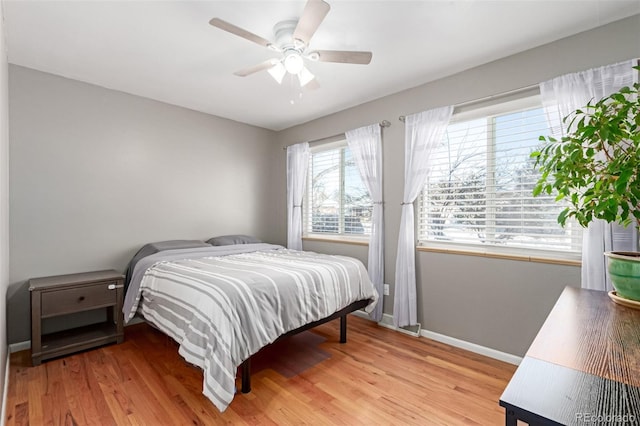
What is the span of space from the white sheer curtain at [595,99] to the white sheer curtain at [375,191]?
1.57m

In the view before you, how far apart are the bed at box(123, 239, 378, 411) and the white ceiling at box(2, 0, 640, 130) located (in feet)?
5.85

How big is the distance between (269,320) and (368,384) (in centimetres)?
88

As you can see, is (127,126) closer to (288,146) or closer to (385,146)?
(288,146)

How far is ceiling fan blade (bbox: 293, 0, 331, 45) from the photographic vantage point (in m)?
1.60

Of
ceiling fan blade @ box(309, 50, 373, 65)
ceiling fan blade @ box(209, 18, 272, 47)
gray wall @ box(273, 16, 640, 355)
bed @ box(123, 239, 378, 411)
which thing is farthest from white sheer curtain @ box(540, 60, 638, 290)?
ceiling fan blade @ box(209, 18, 272, 47)

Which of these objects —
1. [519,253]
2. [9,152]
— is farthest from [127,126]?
[519,253]

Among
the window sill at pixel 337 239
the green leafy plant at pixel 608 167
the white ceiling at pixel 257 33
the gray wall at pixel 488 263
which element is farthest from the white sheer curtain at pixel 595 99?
the window sill at pixel 337 239

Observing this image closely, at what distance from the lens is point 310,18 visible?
171cm

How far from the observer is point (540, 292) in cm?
235

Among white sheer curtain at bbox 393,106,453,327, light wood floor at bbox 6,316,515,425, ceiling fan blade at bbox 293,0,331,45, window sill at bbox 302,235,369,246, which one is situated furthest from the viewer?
window sill at bbox 302,235,369,246

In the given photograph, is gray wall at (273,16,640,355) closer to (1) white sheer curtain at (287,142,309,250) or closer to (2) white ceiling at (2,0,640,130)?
(2) white ceiling at (2,0,640,130)

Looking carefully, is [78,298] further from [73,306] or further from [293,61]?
[293,61]

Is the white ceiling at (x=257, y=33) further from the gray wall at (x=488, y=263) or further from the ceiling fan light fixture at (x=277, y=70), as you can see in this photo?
the ceiling fan light fixture at (x=277, y=70)

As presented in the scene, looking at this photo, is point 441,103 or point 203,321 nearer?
point 203,321
